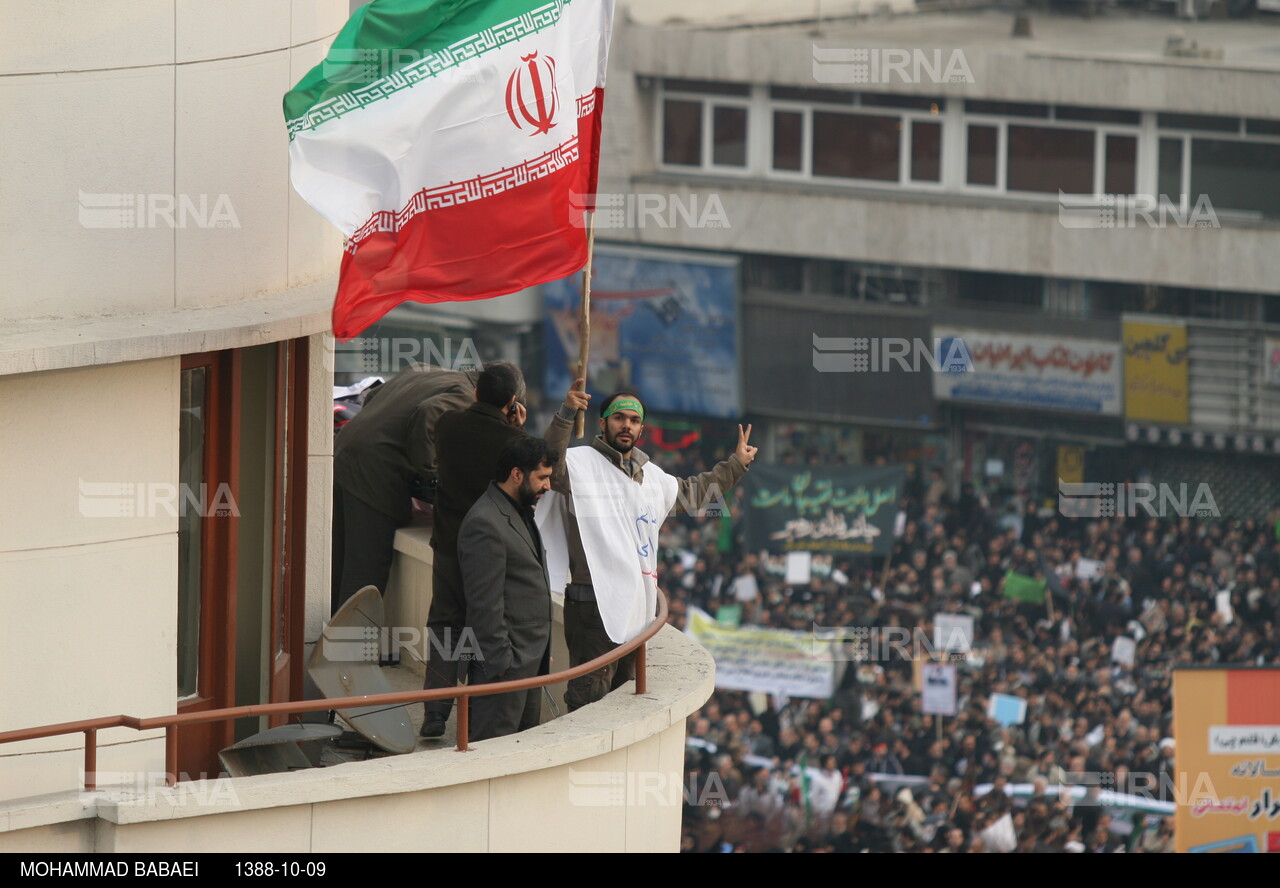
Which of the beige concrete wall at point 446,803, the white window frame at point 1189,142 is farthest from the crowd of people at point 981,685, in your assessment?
the beige concrete wall at point 446,803

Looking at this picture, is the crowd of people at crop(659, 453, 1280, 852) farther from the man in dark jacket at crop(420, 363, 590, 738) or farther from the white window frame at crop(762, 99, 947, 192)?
the man in dark jacket at crop(420, 363, 590, 738)

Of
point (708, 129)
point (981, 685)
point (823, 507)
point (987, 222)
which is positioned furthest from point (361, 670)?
point (708, 129)

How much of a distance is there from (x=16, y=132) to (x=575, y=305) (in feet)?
90.8

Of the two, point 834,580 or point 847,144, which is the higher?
point 847,144

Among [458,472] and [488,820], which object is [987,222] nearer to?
[458,472]

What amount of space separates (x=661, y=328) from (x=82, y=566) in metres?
27.2

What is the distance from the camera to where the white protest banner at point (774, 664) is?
71.4ft

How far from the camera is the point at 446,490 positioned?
9.48 metres

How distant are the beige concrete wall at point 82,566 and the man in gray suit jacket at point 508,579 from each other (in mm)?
1342

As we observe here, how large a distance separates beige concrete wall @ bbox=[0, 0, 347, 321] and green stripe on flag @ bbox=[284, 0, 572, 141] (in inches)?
16.1

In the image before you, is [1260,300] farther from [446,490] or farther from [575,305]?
[446,490]

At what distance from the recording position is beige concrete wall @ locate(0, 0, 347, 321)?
788 cm

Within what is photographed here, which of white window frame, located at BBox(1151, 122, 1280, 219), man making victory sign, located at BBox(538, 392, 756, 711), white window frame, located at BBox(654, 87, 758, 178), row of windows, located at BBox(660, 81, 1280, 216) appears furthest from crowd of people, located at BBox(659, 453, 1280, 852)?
man making victory sign, located at BBox(538, 392, 756, 711)

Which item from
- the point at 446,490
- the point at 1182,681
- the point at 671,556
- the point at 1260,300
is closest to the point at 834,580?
the point at 671,556
